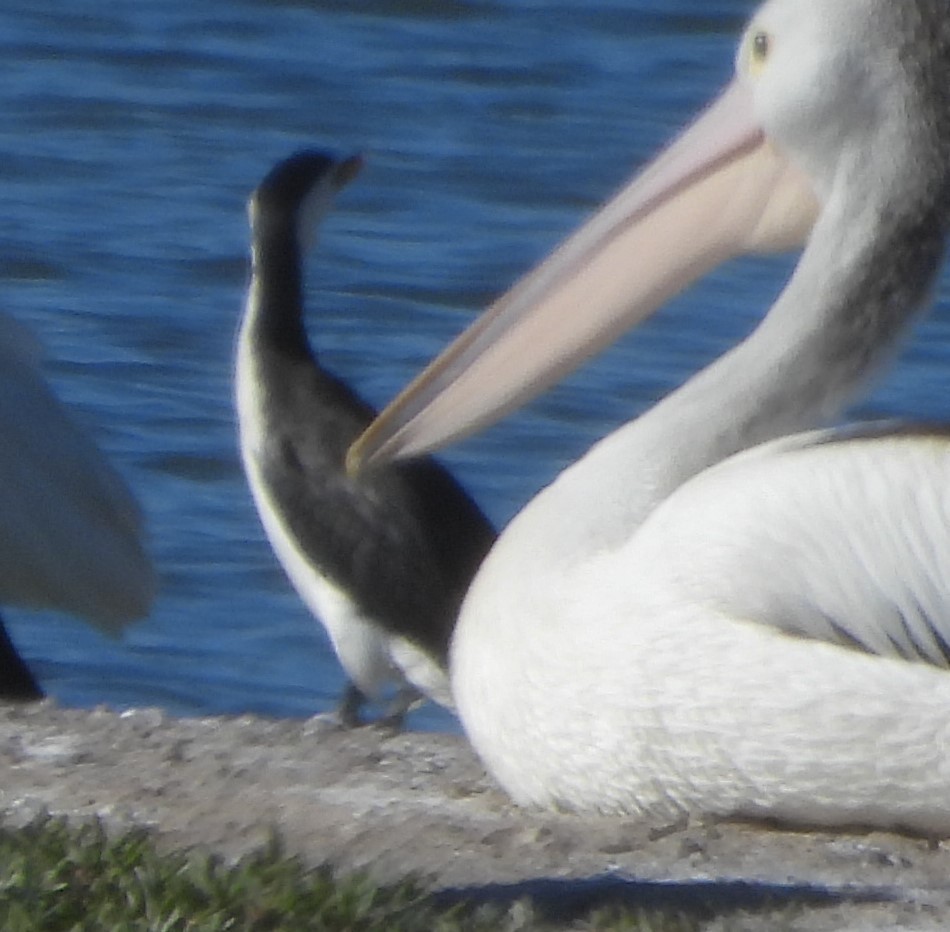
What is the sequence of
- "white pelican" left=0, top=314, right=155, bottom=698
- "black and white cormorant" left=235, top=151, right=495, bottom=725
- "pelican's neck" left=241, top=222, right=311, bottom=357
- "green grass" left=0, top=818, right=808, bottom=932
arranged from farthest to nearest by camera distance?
"pelican's neck" left=241, top=222, right=311, bottom=357 < "black and white cormorant" left=235, top=151, right=495, bottom=725 < "white pelican" left=0, top=314, right=155, bottom=698 < "green grass" left=0, top=818, right=808, bottom=932

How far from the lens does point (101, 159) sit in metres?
17.5

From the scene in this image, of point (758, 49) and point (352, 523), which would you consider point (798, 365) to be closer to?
point (758, 49)

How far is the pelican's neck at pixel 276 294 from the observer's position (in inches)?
321

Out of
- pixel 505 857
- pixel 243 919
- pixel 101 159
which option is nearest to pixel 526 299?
pixel 505 857

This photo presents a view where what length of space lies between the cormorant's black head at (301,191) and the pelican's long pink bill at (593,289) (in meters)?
3.42

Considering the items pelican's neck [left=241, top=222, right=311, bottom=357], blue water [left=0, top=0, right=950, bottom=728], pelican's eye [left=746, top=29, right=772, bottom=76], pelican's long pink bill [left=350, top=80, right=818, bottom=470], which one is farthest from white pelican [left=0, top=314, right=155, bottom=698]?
pelican's eye [left=746, top=29, right=772, bottom=76]

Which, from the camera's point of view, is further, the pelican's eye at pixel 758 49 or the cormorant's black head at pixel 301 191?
the cormorant's black head at pixel 301 191

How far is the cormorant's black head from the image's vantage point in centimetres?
885

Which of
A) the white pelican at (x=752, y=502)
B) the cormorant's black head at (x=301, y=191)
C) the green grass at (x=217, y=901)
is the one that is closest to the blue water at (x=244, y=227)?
the cormorant's black head at (x=301, y=191)

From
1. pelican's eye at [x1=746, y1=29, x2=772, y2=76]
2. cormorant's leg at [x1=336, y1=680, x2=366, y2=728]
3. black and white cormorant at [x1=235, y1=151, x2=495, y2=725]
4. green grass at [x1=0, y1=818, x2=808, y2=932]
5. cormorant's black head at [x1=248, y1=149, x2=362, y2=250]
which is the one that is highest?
pelican's eye at [x1=746, y1=29, x2=772, y2=76]

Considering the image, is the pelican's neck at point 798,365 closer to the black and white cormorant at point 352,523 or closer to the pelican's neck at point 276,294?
the black and white cormorant at point 352,523

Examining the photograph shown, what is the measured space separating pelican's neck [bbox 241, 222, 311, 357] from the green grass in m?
4.07

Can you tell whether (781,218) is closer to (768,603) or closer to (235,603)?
(768,603)

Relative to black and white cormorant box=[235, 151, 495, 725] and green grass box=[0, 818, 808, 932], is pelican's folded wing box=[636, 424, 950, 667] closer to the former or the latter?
green grass box=[0, 818, 808, 932]
